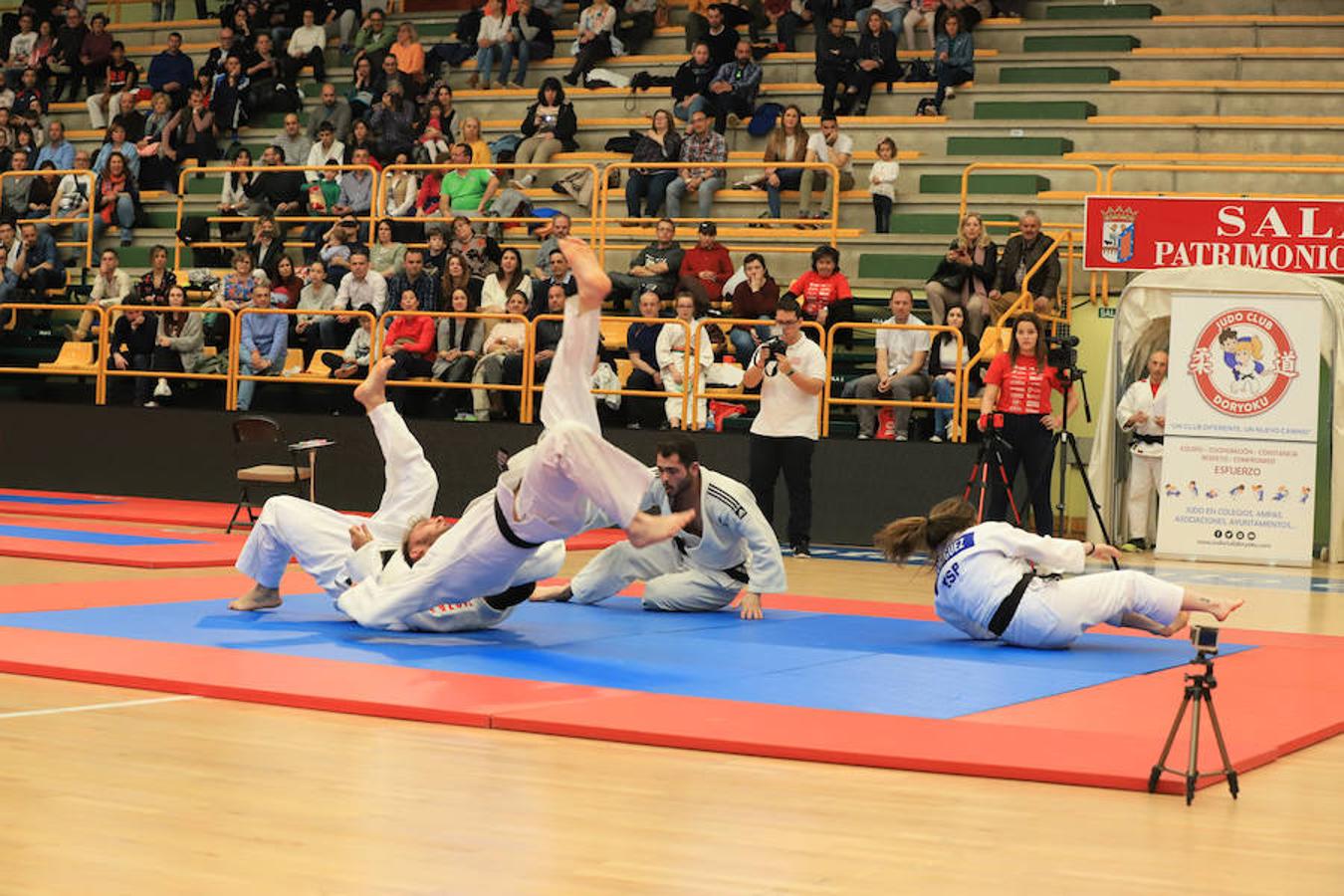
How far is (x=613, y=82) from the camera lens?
845 inches

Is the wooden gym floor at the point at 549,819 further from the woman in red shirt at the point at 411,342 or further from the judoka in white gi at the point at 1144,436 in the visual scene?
the woman in red shirt at the point at 411,342

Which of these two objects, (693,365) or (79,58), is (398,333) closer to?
(693,365)

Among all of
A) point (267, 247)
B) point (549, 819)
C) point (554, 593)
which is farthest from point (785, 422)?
point (549, 819)

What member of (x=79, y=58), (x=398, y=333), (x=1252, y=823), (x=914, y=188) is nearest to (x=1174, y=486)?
(x=914, y=188)

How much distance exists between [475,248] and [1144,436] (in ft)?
22.1

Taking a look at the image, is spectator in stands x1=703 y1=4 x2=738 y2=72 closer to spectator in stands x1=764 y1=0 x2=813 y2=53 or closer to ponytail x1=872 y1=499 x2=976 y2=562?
spectator in stands x1=764 y1=0 x2=813 y2=53

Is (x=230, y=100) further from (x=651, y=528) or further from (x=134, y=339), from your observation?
(x=651, y=528)

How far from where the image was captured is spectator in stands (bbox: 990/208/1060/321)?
1541 cm

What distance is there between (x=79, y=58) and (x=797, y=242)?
39.3ft

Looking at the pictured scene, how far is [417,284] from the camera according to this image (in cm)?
1697

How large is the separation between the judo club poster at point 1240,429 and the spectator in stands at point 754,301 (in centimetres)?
354

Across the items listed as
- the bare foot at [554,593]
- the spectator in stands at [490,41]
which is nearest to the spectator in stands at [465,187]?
the spectator in stands at [490,41]

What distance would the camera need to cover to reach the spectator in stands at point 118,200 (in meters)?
21.3

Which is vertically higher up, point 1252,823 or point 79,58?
point 79,58
